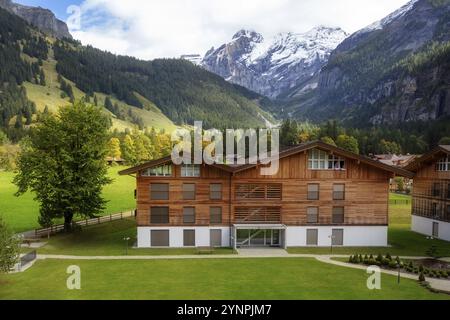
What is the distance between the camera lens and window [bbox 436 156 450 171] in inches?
2018

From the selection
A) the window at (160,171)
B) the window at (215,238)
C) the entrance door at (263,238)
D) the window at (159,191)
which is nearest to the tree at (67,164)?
the window at (160,171)

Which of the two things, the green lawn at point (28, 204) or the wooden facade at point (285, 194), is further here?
the green lawn at point (28, 204)

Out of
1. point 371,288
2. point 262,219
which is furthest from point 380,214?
point 371,288

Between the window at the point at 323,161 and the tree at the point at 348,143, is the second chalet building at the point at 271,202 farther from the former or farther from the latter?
the tree at the point at 348,143

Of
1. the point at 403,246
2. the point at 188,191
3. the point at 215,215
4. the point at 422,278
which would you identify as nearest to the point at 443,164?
the point at 403,246

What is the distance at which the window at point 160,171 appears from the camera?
153 ft

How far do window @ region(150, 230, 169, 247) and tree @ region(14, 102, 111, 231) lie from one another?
28.8 ft

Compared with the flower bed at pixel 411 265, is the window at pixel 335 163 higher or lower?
higher

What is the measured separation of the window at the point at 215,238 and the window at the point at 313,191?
10.3 meters

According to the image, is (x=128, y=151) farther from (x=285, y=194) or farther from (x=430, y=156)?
(x=430, y=156)

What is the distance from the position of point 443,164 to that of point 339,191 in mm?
13660

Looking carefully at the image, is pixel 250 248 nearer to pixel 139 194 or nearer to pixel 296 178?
pixel 296 178

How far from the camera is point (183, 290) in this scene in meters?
29.8

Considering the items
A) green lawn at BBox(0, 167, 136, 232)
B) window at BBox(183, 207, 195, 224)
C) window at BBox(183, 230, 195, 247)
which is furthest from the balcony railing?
green lawn at BBox(0, 167, 136, 232)
